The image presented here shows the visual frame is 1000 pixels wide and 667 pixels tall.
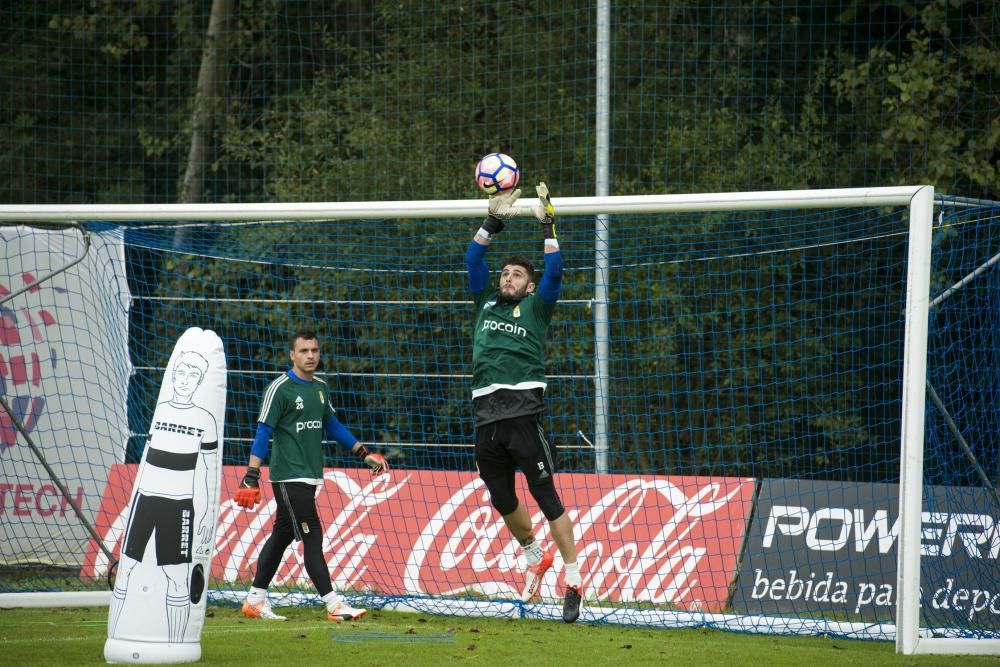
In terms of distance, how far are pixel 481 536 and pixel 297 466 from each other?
1.88 meters

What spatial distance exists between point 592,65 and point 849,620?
267 inches

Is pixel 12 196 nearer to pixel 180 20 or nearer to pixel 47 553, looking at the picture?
pixel 180 20

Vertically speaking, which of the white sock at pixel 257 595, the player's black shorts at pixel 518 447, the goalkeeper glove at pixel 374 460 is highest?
the player's black shorts at pixel 518 447

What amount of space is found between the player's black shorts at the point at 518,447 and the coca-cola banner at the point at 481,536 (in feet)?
5.05

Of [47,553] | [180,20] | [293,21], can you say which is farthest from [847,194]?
[180,20]

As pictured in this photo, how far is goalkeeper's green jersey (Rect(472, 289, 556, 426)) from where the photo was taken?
678cm

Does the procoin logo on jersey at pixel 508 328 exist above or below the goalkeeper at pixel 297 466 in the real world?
above

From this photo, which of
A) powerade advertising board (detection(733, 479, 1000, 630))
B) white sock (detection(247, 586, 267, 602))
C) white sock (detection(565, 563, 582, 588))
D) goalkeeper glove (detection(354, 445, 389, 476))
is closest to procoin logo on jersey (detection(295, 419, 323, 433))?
goalkeeper glove (detection(354, 445, 389, 476))

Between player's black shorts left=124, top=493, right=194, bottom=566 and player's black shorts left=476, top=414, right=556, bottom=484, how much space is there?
2.08 metres

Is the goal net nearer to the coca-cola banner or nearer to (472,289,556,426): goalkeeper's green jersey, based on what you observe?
the coca-cola banner

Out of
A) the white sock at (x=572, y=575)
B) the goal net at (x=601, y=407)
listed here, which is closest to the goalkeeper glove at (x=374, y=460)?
the goal net at (x=601, y=407)

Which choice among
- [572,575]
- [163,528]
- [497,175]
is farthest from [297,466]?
[497,175]

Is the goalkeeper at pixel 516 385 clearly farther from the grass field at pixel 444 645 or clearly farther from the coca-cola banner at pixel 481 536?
the coca-cola banner at pixel 481 536

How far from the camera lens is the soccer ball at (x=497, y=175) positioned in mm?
6785
